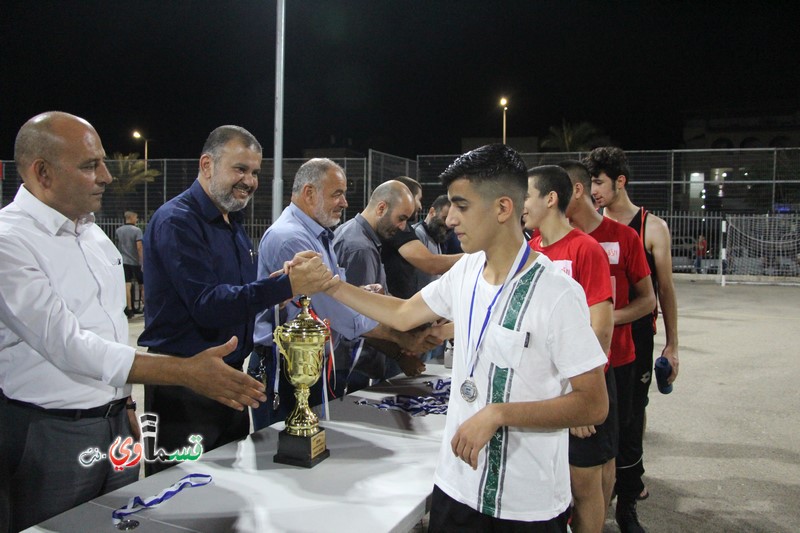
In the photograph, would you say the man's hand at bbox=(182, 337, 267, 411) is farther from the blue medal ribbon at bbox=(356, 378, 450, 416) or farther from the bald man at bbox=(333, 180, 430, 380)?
the bald man at bbox=(333, 180, 430, 380)

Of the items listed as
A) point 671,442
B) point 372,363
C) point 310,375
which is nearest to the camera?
point 310,375

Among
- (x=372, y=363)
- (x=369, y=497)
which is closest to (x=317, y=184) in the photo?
(x=372, y=363)

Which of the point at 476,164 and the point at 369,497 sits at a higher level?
the point at 476,164

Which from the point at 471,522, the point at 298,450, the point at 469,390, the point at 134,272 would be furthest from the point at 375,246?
the point at 134,272

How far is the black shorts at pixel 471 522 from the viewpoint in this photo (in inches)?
70.3

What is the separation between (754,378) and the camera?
7.26 meters

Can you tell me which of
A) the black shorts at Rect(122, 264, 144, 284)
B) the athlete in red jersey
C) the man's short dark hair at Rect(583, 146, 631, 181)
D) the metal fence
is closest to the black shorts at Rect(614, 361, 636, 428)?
the athlete in red jersey

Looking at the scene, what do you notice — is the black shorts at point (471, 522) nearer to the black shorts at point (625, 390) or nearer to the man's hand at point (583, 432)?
the man's hand at point (583, 432)

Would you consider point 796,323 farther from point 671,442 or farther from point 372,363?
point 372,363

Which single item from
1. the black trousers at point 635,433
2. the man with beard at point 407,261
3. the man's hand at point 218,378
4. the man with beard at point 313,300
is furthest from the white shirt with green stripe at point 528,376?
the man with beard at point 407,261

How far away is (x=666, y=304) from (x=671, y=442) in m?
1.79

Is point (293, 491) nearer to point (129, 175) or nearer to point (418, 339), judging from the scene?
point (418, 339)

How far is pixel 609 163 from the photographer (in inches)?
159

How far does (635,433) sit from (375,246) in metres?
2.01
